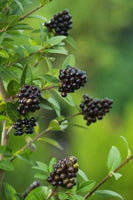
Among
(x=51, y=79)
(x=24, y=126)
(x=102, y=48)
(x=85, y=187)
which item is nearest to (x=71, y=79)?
(x=51, y=79)

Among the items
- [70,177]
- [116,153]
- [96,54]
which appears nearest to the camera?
[70,177]

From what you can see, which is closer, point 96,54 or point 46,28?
point 46,28

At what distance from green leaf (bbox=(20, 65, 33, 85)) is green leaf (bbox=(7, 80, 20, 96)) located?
4cm

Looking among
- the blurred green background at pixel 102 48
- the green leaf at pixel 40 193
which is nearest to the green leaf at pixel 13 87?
the green leaf at pixel 40 193

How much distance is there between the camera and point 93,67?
8.08 m

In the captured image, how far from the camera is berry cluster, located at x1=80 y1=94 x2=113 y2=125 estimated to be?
117 centimetres

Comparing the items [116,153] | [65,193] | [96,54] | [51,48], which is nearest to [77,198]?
[65,193]

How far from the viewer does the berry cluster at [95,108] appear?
1.17m

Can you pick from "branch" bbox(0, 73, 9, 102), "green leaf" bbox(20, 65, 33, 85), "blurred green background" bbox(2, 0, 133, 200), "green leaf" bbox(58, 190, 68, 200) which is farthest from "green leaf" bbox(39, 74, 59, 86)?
"blurred green background" bbox(2, 0, 133, 200)

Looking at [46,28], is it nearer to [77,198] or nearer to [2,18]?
[2,18]

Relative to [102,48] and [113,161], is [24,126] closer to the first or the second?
[113,161]

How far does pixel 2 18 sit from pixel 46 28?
0.23m

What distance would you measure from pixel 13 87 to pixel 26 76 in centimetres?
7

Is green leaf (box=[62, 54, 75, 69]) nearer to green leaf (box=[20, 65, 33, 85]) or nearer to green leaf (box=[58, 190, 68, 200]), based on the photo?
green leaf (box=[20, 65, 33, 85])
